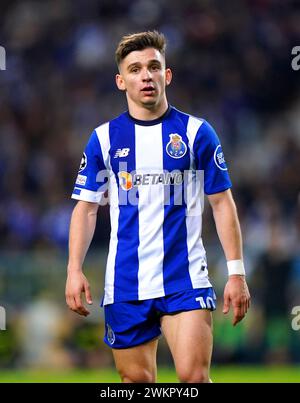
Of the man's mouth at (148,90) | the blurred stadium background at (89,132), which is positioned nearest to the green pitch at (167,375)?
the blurred stadium background at (89,132)

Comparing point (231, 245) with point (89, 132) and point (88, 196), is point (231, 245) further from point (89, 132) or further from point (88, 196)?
point (89, 132)

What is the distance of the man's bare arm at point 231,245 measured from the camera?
614 cm

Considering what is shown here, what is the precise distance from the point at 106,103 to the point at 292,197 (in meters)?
3.24

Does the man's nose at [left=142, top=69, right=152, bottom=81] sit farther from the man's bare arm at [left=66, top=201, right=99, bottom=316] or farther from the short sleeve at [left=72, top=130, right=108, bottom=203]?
the man's bare arm at [left=66, top=201, right=99, bottom=316]

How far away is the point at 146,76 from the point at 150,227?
0.83m

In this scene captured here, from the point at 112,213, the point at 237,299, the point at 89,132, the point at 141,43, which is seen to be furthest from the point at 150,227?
the point at 89,132

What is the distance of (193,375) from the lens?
6074mm

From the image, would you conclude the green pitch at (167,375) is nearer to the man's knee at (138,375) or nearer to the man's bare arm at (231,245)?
the man's knee at (138,375)

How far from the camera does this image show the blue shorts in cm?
621

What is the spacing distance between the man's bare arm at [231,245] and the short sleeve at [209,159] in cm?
5

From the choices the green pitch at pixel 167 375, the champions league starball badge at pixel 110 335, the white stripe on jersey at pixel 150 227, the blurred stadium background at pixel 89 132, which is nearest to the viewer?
the white stripe on jersey at pixel 150 227

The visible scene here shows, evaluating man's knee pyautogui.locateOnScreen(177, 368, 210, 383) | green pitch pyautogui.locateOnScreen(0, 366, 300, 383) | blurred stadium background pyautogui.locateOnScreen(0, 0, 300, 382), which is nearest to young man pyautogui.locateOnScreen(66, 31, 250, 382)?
man's knee pyautogui.locateOnScreen(177, 368, 210, 383)

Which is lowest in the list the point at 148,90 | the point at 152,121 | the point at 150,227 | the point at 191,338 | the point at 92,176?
the point at 191,338

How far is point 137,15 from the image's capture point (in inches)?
663
